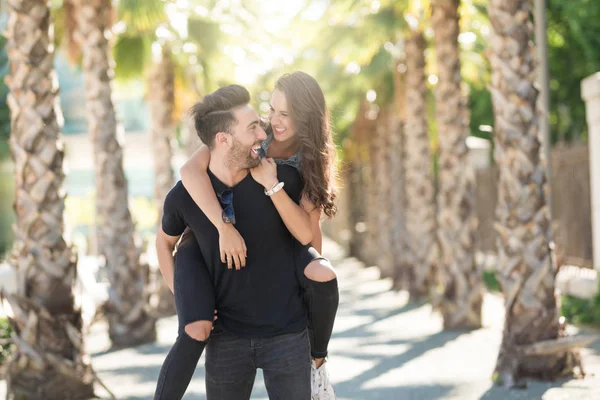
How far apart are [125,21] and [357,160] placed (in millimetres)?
18539

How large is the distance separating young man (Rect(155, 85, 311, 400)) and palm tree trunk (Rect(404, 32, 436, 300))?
12.4 m

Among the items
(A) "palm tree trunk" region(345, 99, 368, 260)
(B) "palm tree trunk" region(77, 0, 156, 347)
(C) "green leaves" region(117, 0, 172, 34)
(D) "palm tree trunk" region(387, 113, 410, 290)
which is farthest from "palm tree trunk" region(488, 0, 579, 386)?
(A) "palm tree trunk" region(345, 99, 368, 260)

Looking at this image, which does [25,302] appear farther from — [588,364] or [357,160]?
[357,160]

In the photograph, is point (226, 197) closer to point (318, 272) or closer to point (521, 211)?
point (318, 272)

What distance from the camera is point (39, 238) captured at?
8.14 metres

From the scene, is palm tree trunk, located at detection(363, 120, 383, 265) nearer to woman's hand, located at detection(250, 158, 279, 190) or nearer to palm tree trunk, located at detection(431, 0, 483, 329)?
palm tree trunk, located at detection(431, 0, 483, 329)

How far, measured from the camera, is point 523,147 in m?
8.20

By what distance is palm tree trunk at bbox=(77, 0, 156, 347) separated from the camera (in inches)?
488

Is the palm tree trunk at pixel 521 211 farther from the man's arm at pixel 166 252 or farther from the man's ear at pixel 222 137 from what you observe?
the man's ear at pixel 222 137

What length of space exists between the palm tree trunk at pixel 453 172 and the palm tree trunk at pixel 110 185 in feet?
13.4

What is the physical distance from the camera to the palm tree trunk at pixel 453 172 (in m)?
12.6

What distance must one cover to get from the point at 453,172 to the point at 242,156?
9097 millimetres

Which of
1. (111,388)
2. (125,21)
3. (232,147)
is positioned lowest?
(111,388)

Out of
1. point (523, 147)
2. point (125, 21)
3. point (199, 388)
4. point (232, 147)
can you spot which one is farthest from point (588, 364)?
point (125, 21)
